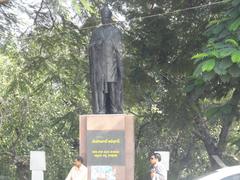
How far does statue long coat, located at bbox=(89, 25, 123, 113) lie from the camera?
1116 cm

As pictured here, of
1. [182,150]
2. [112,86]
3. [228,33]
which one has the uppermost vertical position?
[228,33]

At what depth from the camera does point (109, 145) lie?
10.2m

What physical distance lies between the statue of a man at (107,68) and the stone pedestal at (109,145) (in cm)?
89

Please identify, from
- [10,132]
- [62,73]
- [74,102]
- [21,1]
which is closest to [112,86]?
[21,1]

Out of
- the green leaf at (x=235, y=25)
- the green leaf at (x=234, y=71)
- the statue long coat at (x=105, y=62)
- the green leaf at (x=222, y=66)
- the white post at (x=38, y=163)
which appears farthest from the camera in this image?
the white post at (x=38, y=163)

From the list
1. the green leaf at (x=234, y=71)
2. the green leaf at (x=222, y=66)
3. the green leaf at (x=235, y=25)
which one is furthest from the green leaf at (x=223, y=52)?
the green leaf at (x=235, y=25)

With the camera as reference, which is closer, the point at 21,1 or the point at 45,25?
the point at 21,1

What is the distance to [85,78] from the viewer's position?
18703mm

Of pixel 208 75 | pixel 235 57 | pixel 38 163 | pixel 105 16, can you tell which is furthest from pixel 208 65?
pixel 38 163

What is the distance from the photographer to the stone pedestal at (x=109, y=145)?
10.1 m

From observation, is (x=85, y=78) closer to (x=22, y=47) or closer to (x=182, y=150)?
→ (x=22, y=47)

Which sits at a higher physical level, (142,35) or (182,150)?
(142,35)

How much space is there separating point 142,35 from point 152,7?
844 mm

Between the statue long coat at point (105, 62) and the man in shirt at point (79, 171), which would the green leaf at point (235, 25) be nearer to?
the statue long coat at point (105, 62)
